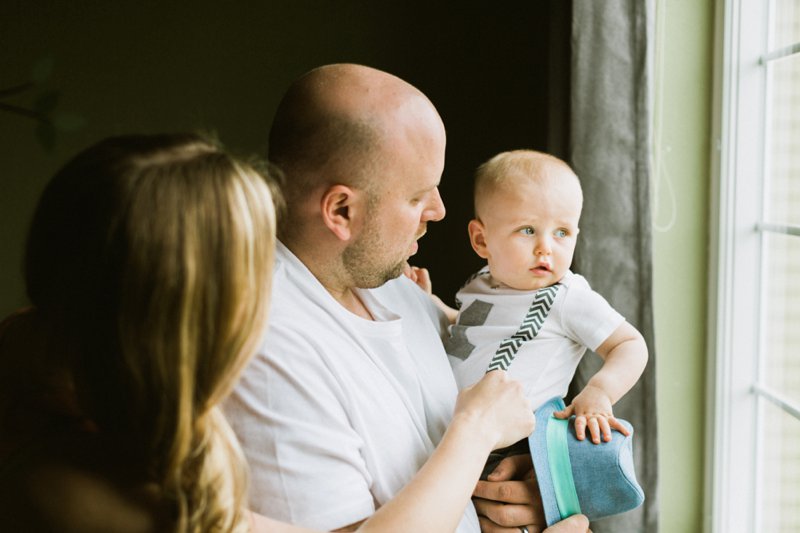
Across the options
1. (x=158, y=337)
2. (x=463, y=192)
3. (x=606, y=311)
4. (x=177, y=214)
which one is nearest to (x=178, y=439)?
(x=158, y=337)

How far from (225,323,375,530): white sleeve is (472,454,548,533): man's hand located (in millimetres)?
325

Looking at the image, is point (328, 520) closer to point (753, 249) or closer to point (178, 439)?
point (178, 439)

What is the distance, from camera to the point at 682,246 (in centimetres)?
184

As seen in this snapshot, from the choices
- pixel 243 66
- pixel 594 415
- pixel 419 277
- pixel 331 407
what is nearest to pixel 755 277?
pixel 594 415

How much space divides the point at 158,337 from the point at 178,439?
0.11 metres

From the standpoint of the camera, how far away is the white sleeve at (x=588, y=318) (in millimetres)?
1502

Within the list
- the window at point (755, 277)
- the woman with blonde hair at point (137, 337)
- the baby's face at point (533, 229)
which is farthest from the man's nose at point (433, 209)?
the window at point (755, 277)

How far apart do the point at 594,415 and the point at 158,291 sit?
858mm

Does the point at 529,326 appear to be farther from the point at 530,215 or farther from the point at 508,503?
the point at 508,503

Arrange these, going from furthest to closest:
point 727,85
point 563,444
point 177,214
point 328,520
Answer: point 727,85
point 563,444
point 328,520
point 177,214

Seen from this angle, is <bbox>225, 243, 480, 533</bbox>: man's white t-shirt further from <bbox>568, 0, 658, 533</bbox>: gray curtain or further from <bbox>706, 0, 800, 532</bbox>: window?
<bbox>706, 0, 800, 532</bbox>: window

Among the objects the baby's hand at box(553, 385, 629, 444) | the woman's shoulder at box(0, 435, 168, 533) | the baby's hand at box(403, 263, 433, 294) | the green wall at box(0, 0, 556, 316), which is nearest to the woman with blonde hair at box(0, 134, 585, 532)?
the woman's shoulder at box(0, 435, 168, 533)

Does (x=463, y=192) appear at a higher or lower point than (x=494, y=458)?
higher

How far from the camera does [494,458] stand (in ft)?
5.12
